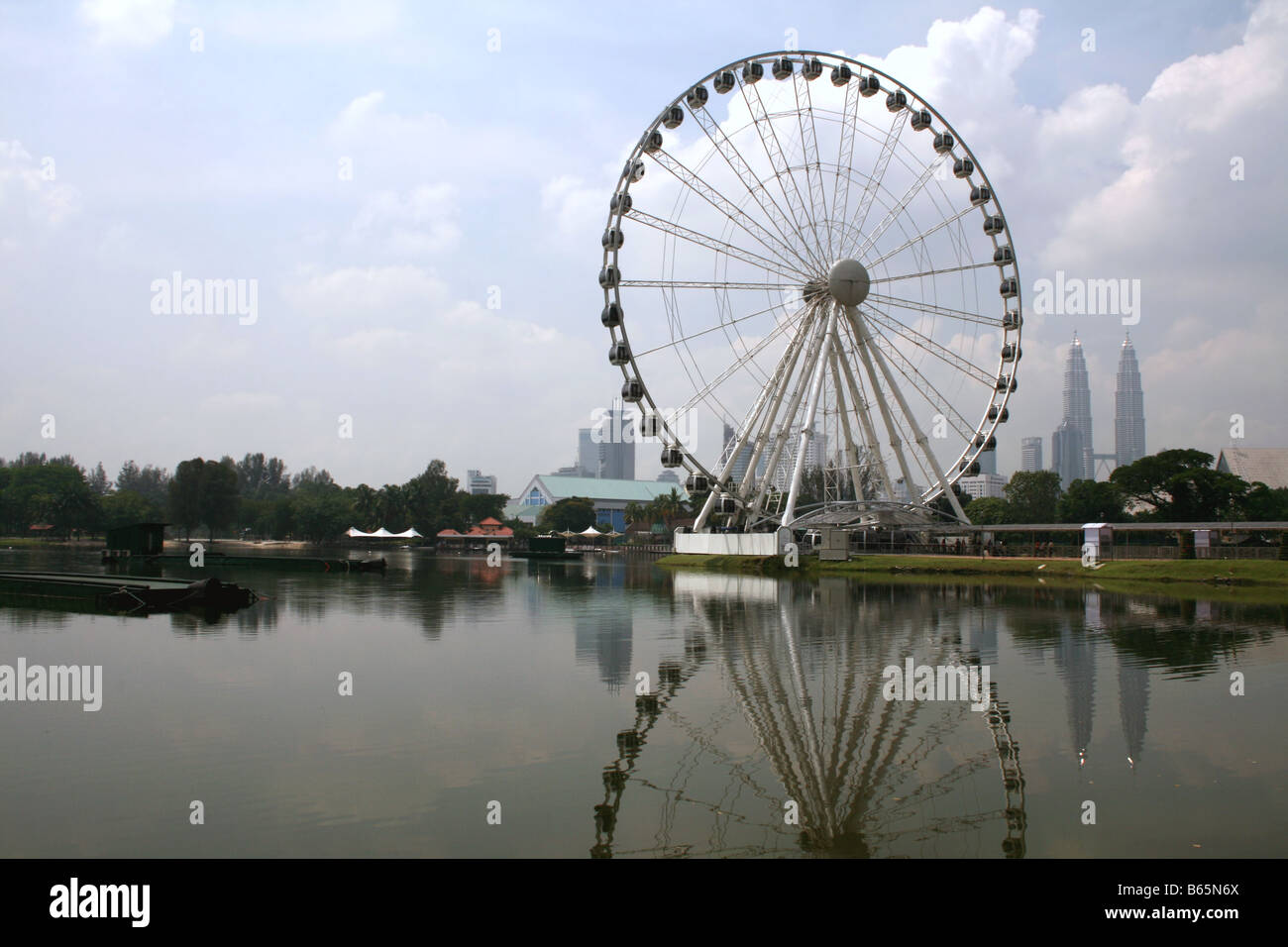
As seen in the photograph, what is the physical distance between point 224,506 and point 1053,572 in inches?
4019

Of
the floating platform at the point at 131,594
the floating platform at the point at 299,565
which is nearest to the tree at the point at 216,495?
the floating platform at the point at 299,565

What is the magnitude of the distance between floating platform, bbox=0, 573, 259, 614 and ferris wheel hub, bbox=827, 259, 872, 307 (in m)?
32.9

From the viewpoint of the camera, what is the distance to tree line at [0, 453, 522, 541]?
11288cm

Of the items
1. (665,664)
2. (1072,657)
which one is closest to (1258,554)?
(1072,657)

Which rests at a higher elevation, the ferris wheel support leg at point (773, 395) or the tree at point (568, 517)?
the ferris wheel support leg at point (773, 395)

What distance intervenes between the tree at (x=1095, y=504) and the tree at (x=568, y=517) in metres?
76.9

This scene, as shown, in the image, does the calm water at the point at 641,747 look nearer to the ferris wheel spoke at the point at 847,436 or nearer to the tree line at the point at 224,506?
the ferris wheel spoke at the point at 847,436

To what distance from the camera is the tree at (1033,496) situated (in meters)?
97.7

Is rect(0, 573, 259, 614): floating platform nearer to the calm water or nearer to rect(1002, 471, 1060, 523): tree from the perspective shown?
the calm water

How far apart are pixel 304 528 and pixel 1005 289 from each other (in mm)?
102535

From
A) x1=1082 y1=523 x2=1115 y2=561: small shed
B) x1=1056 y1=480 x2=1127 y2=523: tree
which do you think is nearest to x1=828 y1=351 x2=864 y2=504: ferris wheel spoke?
x1=1082 y1=523 x2=1115 y2=561: small shed

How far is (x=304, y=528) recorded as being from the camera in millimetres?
127250

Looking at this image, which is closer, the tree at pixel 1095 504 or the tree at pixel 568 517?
the tree at pixel 1095 504
